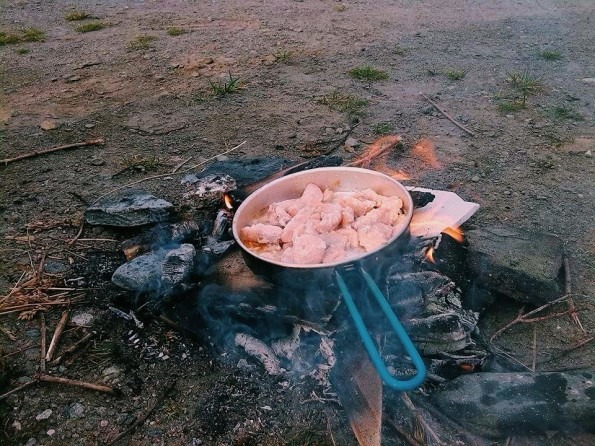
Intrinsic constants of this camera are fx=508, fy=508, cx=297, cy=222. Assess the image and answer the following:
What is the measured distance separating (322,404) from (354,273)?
651mm

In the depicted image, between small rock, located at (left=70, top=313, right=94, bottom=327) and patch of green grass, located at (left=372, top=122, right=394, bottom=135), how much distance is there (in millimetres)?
2928

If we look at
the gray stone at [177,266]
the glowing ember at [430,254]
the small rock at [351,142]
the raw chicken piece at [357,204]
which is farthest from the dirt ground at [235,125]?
the raw chicken piece at [357,204]

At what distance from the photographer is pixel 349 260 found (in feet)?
7.25

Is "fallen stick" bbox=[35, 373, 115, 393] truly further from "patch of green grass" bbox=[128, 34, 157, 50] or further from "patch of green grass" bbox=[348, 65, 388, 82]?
"patch of green grass" bbox=[128, 34, 157, 50]

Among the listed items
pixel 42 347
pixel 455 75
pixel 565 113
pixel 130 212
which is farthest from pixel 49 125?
pixel 565 113

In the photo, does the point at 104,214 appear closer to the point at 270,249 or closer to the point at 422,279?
the point at 270,249

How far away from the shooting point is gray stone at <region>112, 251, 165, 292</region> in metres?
2.78

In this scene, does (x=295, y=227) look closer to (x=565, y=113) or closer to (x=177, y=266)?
(x=177, y=266)

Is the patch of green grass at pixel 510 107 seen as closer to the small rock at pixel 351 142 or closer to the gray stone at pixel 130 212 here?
the small rock at pixel 351 142

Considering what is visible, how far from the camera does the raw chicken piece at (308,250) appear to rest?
94.7 inches

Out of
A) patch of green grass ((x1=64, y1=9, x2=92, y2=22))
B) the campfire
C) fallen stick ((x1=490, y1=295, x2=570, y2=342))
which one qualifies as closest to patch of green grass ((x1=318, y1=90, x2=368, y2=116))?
the campfire

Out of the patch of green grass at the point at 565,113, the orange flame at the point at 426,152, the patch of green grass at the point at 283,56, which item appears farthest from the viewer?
the patch of green grass at the point at 283,56

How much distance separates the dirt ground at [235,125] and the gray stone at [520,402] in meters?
0.12

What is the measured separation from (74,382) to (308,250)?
4.28 feet
